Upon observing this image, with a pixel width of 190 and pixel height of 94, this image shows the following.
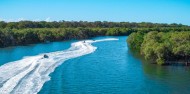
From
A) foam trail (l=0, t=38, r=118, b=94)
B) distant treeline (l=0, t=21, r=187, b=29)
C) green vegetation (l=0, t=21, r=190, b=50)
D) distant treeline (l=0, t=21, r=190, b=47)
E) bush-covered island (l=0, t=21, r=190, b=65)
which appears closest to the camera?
foam trail (l=0, t=38, r=118, b=94)

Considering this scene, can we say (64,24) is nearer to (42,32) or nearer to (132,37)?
(42,32)

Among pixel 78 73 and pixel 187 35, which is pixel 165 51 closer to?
pixel 187 35

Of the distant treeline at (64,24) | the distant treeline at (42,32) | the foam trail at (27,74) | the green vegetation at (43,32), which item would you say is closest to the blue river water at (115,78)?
the foam trail at (27,74)

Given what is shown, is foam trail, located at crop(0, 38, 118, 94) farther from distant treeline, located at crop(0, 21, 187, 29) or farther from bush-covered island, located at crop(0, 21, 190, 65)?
distant treeline, located at crop(0, 21, 187, 29)

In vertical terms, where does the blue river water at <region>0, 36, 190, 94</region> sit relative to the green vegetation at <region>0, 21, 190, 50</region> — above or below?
below

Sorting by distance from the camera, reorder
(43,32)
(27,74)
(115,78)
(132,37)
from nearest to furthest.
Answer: (27,74), (115,78), (132,37), (43,32)

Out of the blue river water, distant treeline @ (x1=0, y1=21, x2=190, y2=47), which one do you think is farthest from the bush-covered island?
the blue river water

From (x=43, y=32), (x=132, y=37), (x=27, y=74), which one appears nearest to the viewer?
(x=27, y=74)

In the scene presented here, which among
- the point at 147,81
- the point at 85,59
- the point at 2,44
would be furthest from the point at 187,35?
the point at 2,44

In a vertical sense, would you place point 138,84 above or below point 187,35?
below

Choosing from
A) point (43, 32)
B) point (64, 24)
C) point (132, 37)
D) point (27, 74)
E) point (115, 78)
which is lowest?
point (115, 78)

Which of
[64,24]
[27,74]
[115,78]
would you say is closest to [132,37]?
[115,78]
